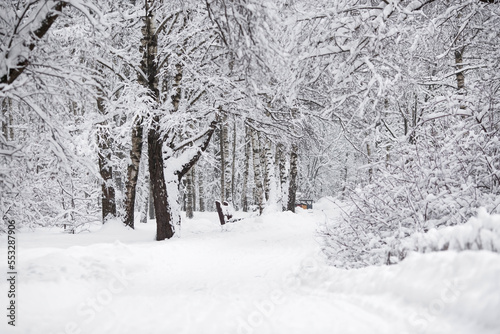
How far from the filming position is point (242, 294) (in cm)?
481

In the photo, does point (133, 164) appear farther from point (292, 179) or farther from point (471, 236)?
point (471, 236)

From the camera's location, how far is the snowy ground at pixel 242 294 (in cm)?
253

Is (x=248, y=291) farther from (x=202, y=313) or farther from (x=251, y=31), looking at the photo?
(x=251, y=31)

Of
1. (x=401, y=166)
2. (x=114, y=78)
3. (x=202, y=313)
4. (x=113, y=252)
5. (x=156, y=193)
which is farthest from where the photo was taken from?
(x=114, y=78)

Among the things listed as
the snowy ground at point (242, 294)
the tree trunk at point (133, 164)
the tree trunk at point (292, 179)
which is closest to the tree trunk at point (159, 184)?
the tree trunk at point (133, 164)

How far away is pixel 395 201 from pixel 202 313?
131 inches

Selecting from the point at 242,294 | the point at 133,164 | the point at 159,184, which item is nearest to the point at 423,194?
the point at 242,294

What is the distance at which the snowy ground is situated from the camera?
2527 millimetres

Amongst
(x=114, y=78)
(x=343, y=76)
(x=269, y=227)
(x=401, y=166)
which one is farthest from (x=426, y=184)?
(x=114, y=78)

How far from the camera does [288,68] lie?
5586 mm

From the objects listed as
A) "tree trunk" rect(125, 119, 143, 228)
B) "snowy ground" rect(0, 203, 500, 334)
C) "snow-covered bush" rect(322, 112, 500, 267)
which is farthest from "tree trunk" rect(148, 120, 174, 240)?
"snow-covered bush" rect(322, 112, 500, 267)

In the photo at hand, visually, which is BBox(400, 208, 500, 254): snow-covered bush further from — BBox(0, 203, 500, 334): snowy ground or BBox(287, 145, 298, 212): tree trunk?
BBox(287, 145, 298, 212): tree trunk

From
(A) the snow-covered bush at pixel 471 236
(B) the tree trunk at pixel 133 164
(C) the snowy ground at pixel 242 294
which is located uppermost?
(B) the tree trunk at pixel 133 164

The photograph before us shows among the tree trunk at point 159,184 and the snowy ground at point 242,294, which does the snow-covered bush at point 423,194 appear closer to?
the snowy ground at point 242,294
